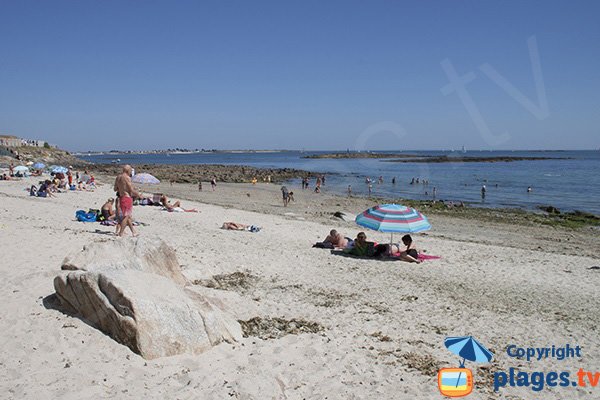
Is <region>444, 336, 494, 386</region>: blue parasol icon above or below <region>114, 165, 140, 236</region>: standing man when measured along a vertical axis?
below

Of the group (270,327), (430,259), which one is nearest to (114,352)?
(270,327)

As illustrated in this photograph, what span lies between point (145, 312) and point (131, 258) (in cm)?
190

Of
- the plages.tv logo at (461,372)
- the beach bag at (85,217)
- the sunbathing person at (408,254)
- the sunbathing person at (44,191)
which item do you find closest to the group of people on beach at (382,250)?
the sunbathing person at (408,254)

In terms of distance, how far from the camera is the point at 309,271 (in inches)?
426

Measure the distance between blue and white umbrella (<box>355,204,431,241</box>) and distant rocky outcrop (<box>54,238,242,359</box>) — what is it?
605 centimetres

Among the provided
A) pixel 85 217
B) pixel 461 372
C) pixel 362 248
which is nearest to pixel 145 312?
pixel 461 372

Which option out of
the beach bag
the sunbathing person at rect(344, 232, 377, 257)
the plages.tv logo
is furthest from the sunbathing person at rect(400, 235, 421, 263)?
the beach bag

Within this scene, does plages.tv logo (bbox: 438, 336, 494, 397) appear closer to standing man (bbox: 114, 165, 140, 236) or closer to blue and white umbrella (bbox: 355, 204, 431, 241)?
blue and white umbrella (bbox: 355, 204, 431, 241)

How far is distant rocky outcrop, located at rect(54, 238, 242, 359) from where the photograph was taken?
5.41 metres

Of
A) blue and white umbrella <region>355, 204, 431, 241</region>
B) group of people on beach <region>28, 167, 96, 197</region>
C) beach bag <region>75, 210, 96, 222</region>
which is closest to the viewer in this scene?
blue and white umbrella <region>355, 204, 431, 241</region>

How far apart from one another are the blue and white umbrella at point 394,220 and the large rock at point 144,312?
6409 millimetres

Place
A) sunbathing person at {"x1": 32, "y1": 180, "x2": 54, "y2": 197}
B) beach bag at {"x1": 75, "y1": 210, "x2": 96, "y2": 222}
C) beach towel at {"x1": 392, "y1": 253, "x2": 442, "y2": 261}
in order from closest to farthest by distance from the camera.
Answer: beach towel at {"x1": 392, "y1": 253, "x2": 442, "y2": 261} → beach bag at {"x1": 75, "y1": 210, "x2": 96, "y2": 222} → sunbathing person at {"x1": 32, "y1": 180, "x2": 54, "y2": 197}

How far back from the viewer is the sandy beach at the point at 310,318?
199 inches

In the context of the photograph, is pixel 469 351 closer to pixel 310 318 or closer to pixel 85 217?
pixel 310 318
